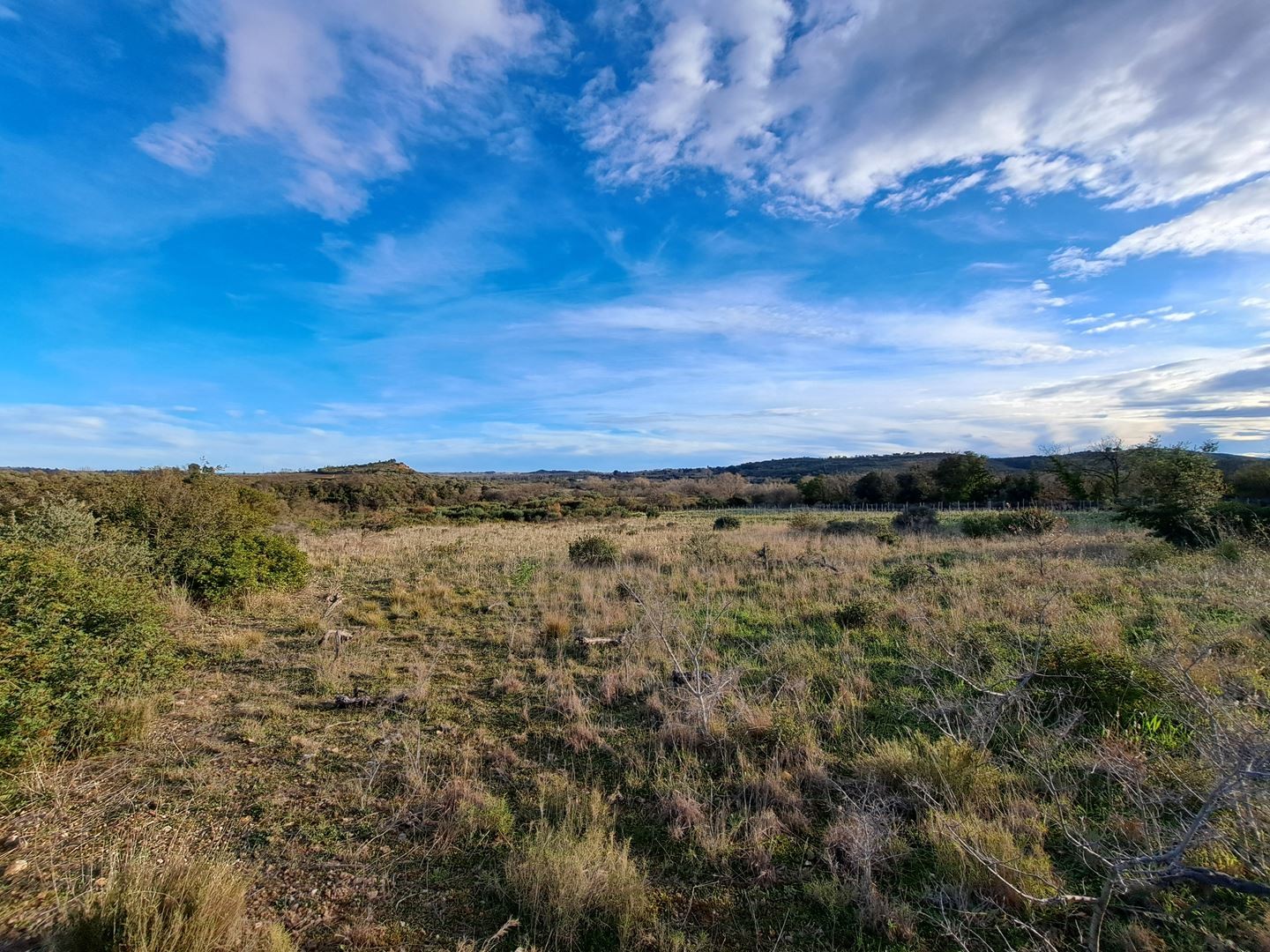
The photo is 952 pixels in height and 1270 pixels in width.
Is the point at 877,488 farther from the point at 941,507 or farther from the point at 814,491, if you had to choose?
the point at 941,507

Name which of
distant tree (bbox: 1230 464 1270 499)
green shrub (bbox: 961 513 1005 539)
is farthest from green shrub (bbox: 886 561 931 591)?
distant tree (bbox: 1230 464 1270 499)

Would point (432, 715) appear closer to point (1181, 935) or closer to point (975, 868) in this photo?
point (975, 868)

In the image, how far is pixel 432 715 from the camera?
5.96m

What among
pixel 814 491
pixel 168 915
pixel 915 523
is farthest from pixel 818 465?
pixel 168 915

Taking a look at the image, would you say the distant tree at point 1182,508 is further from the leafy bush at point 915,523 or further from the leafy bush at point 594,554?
the leafy bush at point 594,554

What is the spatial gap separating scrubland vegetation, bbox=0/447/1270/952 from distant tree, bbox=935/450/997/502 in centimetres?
3787

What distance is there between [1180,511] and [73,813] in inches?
838

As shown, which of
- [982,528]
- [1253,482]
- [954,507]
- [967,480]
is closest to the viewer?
[982,528]

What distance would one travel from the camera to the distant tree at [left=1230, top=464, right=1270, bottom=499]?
103ft

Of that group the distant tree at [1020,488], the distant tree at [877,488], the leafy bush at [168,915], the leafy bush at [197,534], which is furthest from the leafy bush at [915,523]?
the leafy bush at [168,915]

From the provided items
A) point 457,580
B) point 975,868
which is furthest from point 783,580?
point 975,868

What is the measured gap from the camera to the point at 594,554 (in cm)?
1580

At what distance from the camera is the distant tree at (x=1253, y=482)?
1239 inches

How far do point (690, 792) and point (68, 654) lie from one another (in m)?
5.41
